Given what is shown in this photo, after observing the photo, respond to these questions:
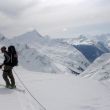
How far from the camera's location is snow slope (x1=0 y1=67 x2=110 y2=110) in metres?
14.9

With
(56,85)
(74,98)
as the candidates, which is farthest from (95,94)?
(56,85)

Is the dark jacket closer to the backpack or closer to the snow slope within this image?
the backpack

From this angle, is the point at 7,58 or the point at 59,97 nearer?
the point at 59,97

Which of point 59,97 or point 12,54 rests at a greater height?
point 12,54

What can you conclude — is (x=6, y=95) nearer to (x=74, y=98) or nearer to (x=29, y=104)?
(x=29, y=104)

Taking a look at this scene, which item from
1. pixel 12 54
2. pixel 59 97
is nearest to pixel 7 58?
pixel 12 54

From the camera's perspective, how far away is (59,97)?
57.5 feet

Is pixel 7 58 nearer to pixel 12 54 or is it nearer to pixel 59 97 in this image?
pixel 12 54

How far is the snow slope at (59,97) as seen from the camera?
14914 mm

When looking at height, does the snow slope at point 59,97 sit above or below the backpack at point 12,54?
below

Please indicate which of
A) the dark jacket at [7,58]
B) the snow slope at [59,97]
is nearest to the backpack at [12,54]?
→ the dark jacket at [7,58]

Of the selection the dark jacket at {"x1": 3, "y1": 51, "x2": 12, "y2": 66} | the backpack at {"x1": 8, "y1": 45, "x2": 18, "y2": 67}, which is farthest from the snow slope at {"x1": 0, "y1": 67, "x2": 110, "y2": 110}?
the backpack at {"x1": 8, "y1": 45, "x2": 18, "y2": 67}

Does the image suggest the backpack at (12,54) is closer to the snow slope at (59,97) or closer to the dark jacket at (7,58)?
the dark jacket at (7,58)

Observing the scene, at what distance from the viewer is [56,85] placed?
71.3 feet
